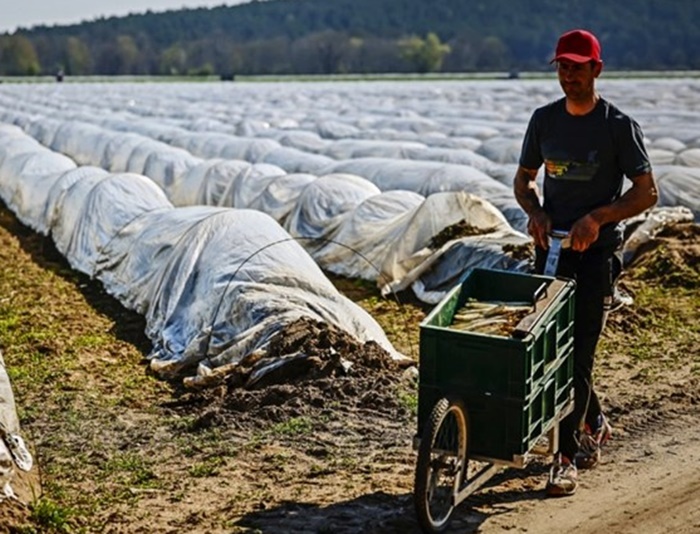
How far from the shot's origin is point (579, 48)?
590 centimetres

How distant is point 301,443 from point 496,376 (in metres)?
1.94

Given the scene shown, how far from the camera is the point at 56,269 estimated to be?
14.8 meters

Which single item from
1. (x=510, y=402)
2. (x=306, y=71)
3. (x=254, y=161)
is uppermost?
(x=510, y=402)

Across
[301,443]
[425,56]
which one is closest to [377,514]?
[301,443]

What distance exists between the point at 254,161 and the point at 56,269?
9005mm

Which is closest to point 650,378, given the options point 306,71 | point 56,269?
point 56,269

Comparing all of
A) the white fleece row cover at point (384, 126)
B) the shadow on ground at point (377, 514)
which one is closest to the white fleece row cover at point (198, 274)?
the shadow on ground at point (377, 514)

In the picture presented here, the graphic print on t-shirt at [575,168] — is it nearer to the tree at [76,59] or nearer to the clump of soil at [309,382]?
the clump of soil at [309,382]

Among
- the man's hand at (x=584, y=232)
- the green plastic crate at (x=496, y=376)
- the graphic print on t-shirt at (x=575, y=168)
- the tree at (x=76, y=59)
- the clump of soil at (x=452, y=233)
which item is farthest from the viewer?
the tree at (x=76, y=59)

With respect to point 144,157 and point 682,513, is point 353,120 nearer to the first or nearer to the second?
point 144,157

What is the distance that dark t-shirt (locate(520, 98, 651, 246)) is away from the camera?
6.03m

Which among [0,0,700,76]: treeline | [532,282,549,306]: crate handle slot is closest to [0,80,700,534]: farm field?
[532,282,549,306]: crate handle slot

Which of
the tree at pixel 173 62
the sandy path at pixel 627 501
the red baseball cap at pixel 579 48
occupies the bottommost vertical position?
the tree at pixel 173 62

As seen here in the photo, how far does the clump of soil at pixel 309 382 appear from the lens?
775cm
